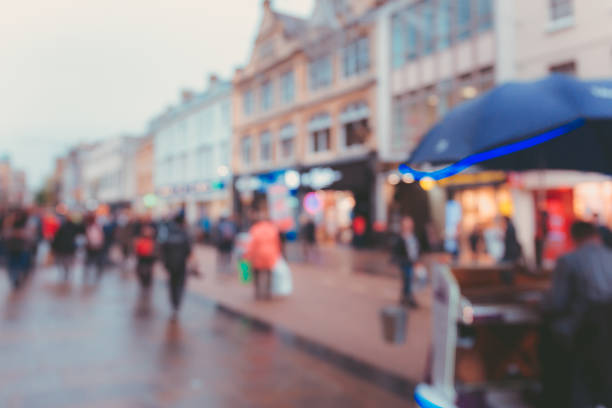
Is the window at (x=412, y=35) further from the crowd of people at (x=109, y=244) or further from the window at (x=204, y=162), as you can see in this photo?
the window at (x=204, y=162)

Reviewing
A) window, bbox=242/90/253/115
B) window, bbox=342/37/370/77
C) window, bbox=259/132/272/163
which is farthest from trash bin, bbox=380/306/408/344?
window, bbox=242/90/253/115

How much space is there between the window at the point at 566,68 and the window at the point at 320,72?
1273 centimetres

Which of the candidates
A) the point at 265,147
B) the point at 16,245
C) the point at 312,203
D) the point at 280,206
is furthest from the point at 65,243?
the point at 265,147

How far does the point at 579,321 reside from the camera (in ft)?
11.5

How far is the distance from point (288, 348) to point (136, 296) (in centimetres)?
544

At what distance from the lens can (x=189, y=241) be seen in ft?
29.9

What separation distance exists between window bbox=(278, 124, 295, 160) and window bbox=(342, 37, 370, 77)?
18.0 feet

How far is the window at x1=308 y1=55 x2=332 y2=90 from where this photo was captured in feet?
86.5

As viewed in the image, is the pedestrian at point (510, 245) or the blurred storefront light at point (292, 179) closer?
the pedestrian at point (510, 245)

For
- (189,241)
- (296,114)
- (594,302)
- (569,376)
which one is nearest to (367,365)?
(569,376)

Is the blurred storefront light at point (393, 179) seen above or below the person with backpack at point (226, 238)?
above

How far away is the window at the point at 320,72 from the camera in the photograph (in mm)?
26375

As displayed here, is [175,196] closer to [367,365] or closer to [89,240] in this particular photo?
[89,240]

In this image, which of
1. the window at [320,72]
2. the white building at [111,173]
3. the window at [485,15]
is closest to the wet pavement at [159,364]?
the window at [485,15]
